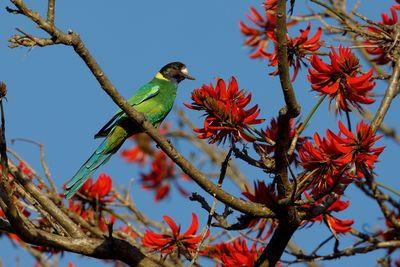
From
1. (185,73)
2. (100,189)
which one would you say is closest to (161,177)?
(185,73)

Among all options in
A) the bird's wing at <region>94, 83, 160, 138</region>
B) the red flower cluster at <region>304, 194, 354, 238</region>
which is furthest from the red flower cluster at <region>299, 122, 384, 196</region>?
the bird's wing at <region>94, 83, 160, 138</region>

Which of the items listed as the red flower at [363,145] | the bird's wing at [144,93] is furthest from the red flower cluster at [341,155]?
the bird's wing at [144,93]

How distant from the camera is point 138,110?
17.3 feet

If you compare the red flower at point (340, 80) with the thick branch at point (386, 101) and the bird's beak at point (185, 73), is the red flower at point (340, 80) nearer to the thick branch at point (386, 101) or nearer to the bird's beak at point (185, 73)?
the thick branch at point (386, 101)

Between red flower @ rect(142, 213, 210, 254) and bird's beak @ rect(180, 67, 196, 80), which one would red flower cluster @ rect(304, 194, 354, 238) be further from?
bird's beak @ rect(180, 67, 196, 80)

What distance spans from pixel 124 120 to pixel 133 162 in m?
2.72

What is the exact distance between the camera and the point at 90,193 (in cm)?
486

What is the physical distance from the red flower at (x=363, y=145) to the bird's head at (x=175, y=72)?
3.19 meters

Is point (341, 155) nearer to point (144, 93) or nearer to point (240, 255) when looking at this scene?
point (240, 255)

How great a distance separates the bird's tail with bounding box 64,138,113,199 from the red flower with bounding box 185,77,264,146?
1255 mm

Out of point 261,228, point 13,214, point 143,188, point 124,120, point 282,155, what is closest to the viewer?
point 13,214

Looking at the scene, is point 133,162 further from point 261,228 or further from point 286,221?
point 286,221

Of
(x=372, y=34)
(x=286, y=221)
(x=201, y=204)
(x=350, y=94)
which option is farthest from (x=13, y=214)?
(x=372, y=34)

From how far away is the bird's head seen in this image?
6.17 m
